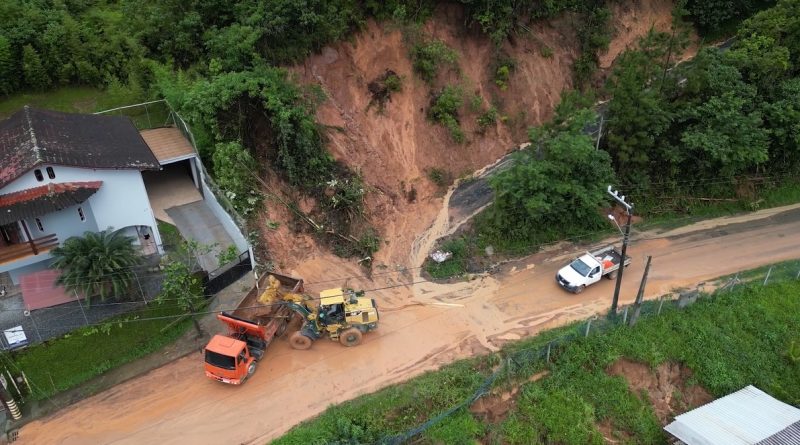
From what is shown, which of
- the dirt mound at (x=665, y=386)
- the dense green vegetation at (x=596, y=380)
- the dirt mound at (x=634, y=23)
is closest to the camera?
the dense green vegetation at (x=596, y=380)

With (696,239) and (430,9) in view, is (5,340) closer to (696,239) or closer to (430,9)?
(430,9)

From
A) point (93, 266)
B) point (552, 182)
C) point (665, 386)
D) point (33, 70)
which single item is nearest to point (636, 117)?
point (552, 182)

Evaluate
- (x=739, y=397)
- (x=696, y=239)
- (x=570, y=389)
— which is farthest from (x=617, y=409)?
(x=696, y=239)

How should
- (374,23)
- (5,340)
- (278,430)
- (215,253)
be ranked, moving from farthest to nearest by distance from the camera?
(374,23) → (215,253) → (5,340) → (278,430)

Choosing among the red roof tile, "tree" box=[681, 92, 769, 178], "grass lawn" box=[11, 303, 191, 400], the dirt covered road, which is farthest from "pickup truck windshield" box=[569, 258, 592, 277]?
the red roof tile

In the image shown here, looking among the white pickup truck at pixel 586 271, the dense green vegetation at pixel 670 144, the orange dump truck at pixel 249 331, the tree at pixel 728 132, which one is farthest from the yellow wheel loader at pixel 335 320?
the tree at pixel 728 132

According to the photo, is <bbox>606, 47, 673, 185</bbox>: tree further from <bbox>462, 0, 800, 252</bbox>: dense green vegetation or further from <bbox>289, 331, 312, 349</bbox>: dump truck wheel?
<bbox>289, 331, 312, 349</bbox>: dump truck wheel

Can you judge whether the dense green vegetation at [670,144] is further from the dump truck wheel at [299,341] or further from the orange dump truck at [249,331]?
the orange dump truck at [249,331]
